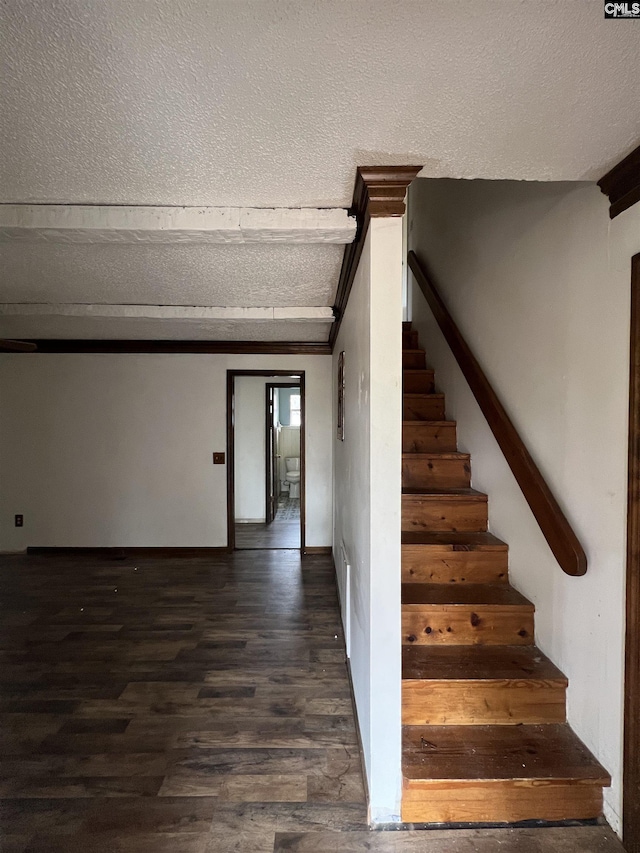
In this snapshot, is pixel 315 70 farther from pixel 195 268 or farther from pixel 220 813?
pixel 220 813

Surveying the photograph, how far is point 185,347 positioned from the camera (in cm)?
443

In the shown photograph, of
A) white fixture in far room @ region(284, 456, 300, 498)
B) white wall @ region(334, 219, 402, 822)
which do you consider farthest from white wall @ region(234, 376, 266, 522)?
white wall @ region(334, 219, 402, 822)

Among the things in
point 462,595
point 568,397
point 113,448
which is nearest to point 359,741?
point 462,595

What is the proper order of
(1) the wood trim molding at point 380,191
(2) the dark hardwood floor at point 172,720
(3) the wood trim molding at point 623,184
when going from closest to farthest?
(3) the wood trim molding at point 623,184 → (1) the wood trim molding at point 380,191 → (2) the dark hardwood floor at point 172,720

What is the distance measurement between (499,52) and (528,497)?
1.46 m

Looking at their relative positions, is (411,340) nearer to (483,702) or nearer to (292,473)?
(483,702)

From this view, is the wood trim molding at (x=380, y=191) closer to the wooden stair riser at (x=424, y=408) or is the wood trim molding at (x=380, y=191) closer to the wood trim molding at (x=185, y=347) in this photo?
the wooden stair riser at (x=424, y=408)

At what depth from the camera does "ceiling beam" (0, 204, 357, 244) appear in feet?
5.50

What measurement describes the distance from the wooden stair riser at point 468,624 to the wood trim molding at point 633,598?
1.77 ft

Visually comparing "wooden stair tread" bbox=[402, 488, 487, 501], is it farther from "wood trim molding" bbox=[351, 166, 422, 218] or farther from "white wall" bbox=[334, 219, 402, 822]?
"wood trim molding" bbox=[351, 166, 422, 218]

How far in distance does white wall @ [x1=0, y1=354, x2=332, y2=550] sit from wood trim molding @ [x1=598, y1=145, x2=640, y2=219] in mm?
3182

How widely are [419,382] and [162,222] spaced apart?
2.25 meters

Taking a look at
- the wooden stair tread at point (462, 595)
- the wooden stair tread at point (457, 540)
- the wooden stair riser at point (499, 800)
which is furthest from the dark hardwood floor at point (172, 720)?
the wooden stair tread at point (457, 540)

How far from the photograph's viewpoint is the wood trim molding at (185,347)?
4.39m
